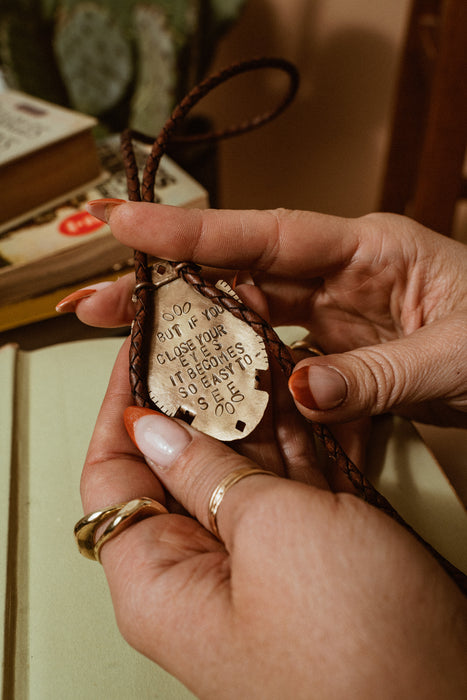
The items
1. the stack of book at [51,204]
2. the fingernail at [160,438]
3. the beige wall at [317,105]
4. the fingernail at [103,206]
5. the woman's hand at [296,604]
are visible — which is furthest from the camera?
the beige wall at [317,105]

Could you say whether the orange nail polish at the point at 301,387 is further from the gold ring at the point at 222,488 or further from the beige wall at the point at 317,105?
the beige wall at the point at 317,105

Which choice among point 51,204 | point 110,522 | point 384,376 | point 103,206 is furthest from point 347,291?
point 51,204

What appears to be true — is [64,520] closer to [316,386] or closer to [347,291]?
[316,386]

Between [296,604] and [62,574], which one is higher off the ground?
[296,604]

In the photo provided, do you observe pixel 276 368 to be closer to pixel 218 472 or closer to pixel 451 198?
pixel 218 472

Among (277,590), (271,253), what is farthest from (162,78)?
(277,590)

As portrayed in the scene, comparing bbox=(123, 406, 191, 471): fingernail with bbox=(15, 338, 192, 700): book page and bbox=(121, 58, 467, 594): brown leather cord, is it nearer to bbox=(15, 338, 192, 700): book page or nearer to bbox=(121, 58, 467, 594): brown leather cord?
bbox=(121, 58, 467, 594): brown leather cord

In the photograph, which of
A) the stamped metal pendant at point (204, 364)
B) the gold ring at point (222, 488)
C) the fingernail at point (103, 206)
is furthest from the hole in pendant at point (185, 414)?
the fingernail at point (103, 206)
